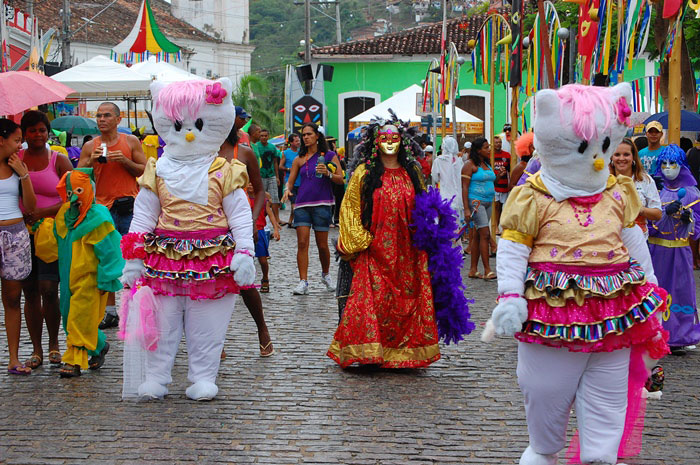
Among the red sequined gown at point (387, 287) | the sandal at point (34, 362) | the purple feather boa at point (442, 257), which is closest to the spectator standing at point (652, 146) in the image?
the purple feather boa at point (442, 257)

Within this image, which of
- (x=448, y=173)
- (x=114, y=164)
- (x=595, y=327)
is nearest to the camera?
(x=595, y=327)

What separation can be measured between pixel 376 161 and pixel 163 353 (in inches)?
84.4

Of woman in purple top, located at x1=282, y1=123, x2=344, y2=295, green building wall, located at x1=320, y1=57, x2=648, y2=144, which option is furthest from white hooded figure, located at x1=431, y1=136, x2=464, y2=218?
green building wall, located at x1=320, y1=57, x2=648, y2=144

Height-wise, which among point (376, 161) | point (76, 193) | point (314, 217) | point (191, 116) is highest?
point (191, 116)

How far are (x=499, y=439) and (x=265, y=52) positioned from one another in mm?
79662

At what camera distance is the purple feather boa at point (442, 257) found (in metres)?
7.04

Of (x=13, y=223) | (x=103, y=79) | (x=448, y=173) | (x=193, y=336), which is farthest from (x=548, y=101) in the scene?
(x=103, y=79)

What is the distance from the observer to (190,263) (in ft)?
20.2

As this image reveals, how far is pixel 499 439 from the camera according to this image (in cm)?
548

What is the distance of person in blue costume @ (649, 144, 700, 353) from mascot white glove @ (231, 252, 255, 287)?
11.4 ft

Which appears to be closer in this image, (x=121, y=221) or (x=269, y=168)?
(x=121, y=221)

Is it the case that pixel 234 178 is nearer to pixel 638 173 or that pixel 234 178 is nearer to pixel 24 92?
pixel 24 92

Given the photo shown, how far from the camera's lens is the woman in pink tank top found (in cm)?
711

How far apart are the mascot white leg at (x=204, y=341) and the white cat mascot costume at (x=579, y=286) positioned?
2.42 meters
